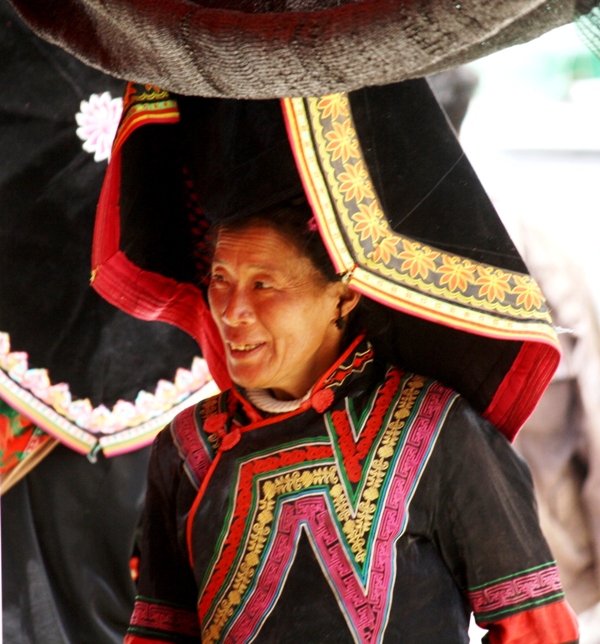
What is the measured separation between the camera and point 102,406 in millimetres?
2135

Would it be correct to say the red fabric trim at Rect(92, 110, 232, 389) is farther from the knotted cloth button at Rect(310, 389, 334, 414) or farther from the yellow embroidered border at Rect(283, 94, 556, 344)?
the yellow embroidered border at Rect(283, 94, 556, 344)

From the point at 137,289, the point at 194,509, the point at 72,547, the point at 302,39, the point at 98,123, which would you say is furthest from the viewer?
the point at 72,547

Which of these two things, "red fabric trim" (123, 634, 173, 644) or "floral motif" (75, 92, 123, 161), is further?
"floral motif" (75, 92, 123, 161)

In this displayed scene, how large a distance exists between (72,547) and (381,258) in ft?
4.26

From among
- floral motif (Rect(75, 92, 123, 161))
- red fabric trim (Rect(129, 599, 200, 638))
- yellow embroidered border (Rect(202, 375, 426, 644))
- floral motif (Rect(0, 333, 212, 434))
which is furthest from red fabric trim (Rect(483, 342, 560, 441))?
floral motif (Rect(75, 92, 123, 161))

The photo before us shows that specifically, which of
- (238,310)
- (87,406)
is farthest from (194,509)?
(87,406)

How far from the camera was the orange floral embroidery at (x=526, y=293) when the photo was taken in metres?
1.32

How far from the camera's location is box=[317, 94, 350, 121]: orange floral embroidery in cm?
127

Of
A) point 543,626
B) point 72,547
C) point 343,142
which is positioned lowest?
point 543,626

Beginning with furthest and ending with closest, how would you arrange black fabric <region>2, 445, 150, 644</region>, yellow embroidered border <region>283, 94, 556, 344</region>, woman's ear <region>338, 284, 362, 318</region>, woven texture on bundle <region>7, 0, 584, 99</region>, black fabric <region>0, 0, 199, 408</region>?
black fabric <region>2, 445, 150, 644</region> → black fabric <region>0, 0, 199, 408</region> → woman's ear <region>338, 284, 362, 318</region> → yellow embroidered border <region>283, 94, 556, 344</region> → woven texture on bundle <region>7, 0, 584, 99</region>

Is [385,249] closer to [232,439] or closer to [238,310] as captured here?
[238,310]

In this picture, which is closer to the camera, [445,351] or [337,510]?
[337,510]

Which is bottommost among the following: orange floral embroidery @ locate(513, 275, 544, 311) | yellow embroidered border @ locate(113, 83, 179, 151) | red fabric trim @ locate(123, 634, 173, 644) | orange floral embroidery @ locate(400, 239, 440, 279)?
red fabric trim @ locate(123, 634, 173, 644)

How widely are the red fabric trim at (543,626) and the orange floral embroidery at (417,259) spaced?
49 centimetres
